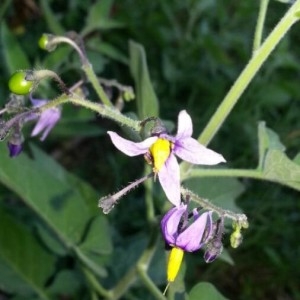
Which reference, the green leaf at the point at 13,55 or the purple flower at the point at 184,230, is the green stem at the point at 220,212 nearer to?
the purple flower at the point at 184,230

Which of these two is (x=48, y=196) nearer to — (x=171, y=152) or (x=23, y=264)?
(x=23, y=264)

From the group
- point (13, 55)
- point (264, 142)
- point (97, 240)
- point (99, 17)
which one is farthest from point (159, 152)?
point (99, 17)

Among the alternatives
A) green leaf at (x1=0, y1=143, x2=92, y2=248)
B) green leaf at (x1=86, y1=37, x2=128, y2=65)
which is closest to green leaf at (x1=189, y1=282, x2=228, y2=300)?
green leaf at (x1=0, y1=143, x2=92, y2=248)

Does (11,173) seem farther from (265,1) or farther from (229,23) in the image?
(229,23)

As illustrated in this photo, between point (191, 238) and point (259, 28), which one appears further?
point (259, 28)

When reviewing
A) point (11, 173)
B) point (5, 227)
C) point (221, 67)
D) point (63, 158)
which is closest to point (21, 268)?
point (5, 227)

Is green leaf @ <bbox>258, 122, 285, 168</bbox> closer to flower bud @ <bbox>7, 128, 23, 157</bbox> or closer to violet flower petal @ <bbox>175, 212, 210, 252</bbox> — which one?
violet flower petal @ <bbox>175, 212, 210, 252</bbox>
